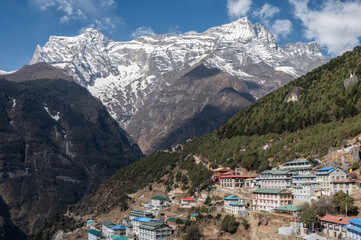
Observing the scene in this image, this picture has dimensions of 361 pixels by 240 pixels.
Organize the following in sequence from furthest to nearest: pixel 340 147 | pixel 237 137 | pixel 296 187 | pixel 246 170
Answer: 1. pixel 237 137
2. pixel 246 170
3. pixel 340 147
4. pixel 296 187

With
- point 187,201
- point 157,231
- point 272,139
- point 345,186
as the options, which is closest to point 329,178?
point 345,186

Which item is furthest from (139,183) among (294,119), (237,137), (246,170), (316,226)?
(316,226)

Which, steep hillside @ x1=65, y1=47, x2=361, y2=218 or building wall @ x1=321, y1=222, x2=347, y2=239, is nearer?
building wall @ x1=321, y1=222, x2=347, y2=239

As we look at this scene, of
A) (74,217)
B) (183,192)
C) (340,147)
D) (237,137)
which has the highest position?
(237,137)

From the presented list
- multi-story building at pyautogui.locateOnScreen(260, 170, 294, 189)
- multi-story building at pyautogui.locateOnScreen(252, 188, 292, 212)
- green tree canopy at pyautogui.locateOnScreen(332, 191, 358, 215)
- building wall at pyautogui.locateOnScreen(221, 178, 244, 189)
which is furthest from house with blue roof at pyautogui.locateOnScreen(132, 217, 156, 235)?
green tree canopy at pyautogui.locateOnScreen(332, 191, 358, 215)

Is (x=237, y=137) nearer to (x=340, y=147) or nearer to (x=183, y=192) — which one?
(x=183, y=192)

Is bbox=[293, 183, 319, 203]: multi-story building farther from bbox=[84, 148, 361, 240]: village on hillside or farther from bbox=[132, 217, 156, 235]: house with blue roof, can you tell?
bbox=[132, 217, 156, 235]: house with blue roof
